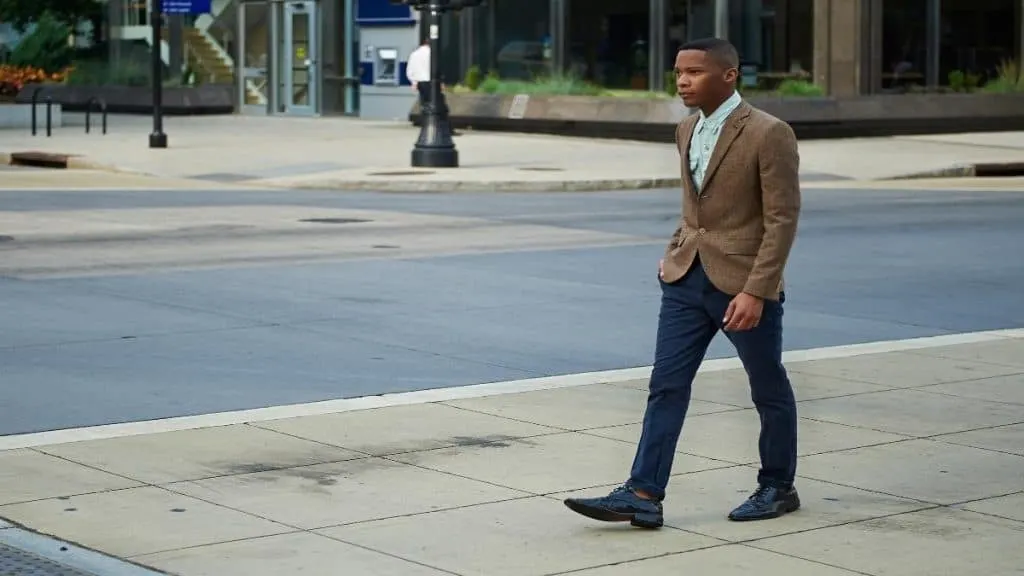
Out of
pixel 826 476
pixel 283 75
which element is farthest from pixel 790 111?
pixel 826 476

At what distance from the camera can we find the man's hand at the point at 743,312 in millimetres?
6668

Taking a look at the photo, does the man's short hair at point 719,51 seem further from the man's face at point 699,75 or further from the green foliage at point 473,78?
the green foliage at point 473,78

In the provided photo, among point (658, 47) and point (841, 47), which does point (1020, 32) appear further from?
point (658, 47)

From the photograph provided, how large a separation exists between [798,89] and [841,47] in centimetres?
151

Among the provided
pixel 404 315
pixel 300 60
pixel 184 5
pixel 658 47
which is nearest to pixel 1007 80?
pixel 658 47

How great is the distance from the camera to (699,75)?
6750 millimetres

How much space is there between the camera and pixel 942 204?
2369 centimetres


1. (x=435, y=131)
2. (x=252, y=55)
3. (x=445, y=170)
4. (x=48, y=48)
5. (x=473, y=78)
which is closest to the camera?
(x=445, y=170)

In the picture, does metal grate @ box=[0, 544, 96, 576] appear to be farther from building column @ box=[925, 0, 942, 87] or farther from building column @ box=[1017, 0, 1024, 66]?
building column @ box=[1017, 0, 1024, 66]

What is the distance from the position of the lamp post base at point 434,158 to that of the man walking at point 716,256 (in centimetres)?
2297

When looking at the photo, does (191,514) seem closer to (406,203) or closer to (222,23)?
(406,203)

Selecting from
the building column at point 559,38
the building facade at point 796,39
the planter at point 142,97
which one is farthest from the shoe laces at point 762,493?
the planter at point 142,97

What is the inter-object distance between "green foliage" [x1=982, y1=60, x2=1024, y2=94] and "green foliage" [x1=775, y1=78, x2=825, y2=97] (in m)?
3.89

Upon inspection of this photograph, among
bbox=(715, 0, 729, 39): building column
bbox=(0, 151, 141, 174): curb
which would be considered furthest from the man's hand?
bbox=(715, 0, 729, 39): building column
